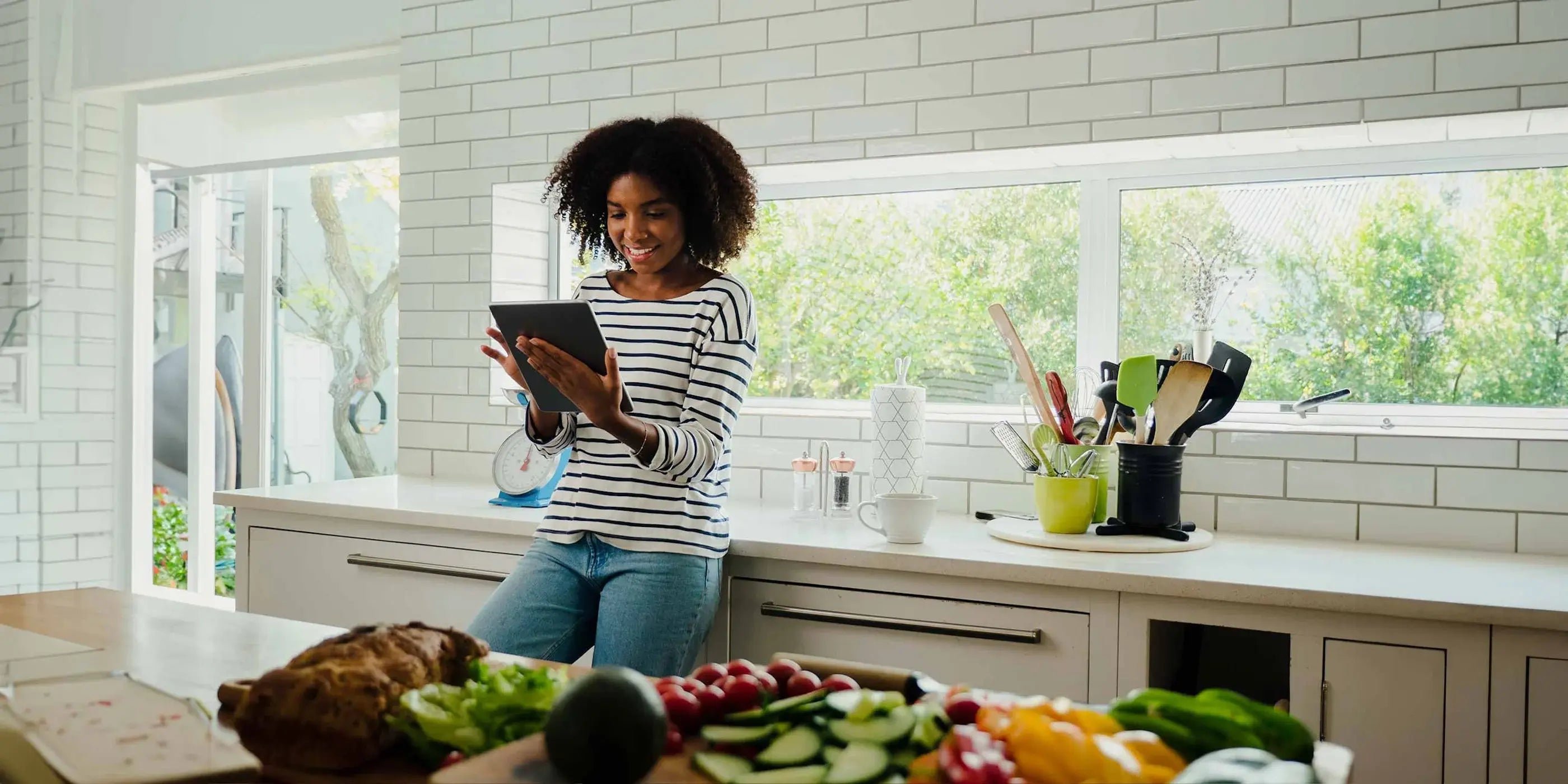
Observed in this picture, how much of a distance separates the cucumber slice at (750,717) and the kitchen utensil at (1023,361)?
156 centimetres

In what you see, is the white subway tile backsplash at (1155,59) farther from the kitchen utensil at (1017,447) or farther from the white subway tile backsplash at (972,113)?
the kitchen utensil at (1017,447)

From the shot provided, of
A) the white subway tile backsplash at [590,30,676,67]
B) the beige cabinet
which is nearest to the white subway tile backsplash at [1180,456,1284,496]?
the beige cabinet

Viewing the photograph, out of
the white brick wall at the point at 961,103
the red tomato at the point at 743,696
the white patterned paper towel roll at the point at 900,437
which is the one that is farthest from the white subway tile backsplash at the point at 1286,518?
the red tomato at the point at 743,696

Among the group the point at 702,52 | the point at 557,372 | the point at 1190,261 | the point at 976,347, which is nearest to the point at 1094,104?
the point at 1190,261

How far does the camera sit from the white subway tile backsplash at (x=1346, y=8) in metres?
2.51

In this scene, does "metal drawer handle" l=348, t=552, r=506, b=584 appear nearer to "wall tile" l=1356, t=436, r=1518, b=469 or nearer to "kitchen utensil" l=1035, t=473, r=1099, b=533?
"kitchen utensil" l=1035, t=473, r=1099, b=533

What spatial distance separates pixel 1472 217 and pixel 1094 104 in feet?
2.78

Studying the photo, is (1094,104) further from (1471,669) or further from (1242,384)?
(1471,669)

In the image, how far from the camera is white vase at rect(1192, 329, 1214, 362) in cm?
290

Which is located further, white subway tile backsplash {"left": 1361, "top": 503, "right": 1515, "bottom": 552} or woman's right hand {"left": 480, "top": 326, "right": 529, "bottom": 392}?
white subway tile backsplash {"left": 1361, "top": 503, "right": 1515, "bottom": 552}

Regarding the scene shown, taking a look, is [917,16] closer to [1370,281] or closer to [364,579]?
[1370,281]

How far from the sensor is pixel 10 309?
14.8 feet

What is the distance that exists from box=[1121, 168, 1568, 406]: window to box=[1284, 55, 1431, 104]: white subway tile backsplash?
0.29m

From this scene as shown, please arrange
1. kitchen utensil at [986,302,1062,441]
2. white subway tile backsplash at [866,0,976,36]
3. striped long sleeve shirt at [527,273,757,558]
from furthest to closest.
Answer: white subway tile backsplash at [866,0,976,36] → kitchen utensil at [986,302,1062,441] → striped long sleeve shirt at [527,273,757,558]
